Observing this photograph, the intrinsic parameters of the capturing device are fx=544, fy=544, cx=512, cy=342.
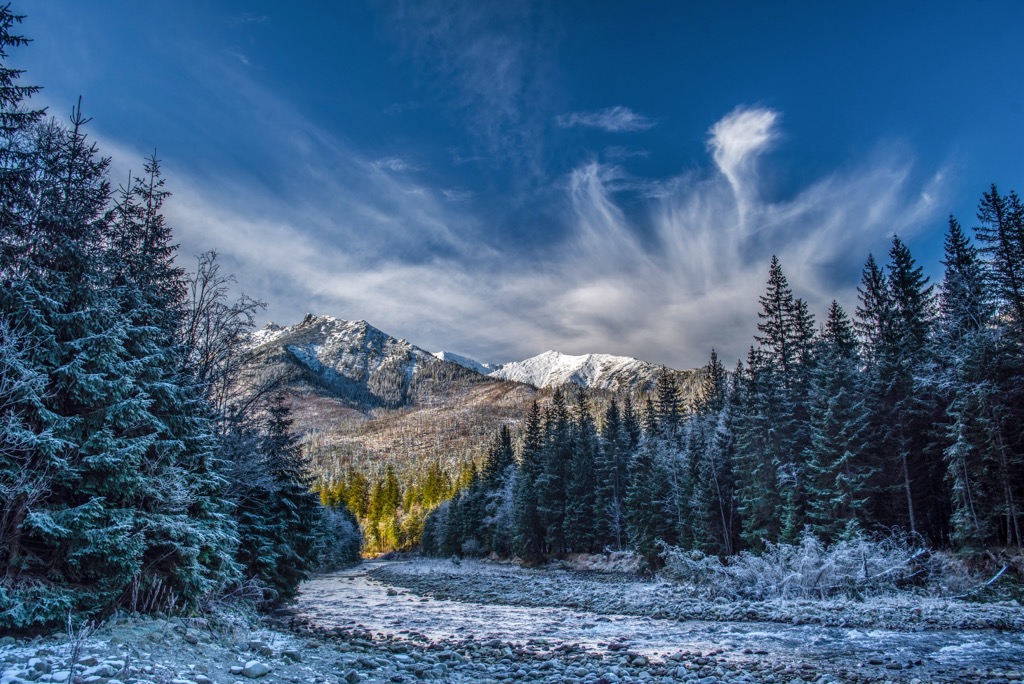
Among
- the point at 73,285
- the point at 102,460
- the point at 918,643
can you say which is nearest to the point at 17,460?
the point at 102,460

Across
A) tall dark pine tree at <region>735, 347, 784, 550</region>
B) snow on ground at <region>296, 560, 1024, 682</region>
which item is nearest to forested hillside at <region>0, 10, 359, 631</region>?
snow on ground at <region>296, 560, 1024, 682</region>

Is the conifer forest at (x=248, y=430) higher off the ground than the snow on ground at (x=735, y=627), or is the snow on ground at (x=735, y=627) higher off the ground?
the conifer forest at (x=248, y=430)

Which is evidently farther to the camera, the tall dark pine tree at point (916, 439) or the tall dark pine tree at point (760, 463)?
the tall dark pine tree at point (760, 463)

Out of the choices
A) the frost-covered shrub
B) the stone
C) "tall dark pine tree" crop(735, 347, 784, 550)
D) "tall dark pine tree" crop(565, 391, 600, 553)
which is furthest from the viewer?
the frost-covered shrub

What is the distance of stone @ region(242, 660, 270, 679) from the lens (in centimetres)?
891

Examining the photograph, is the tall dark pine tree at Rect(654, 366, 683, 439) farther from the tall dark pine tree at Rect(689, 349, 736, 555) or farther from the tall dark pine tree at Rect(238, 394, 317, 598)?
the tall dark pine tree at Rect(238, 394, 317, 598)

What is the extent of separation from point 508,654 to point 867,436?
22689mm

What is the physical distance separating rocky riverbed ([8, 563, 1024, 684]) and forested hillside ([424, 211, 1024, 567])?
Result: 1120cm

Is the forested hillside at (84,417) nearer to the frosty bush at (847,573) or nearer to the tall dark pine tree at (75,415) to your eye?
the tall dark pine tree at (75,415)

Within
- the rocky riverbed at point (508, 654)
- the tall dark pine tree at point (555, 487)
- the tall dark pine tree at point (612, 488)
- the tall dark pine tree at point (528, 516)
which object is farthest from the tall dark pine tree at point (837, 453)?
the tall dark pine tree at point (528, 516)

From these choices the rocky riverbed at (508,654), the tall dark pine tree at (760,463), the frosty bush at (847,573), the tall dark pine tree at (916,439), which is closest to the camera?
the rocky riverbed at (508,654)

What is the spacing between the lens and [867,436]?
2698 centimetres

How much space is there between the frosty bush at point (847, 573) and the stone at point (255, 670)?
1989 centimetres

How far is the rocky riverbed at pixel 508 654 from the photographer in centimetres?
817
